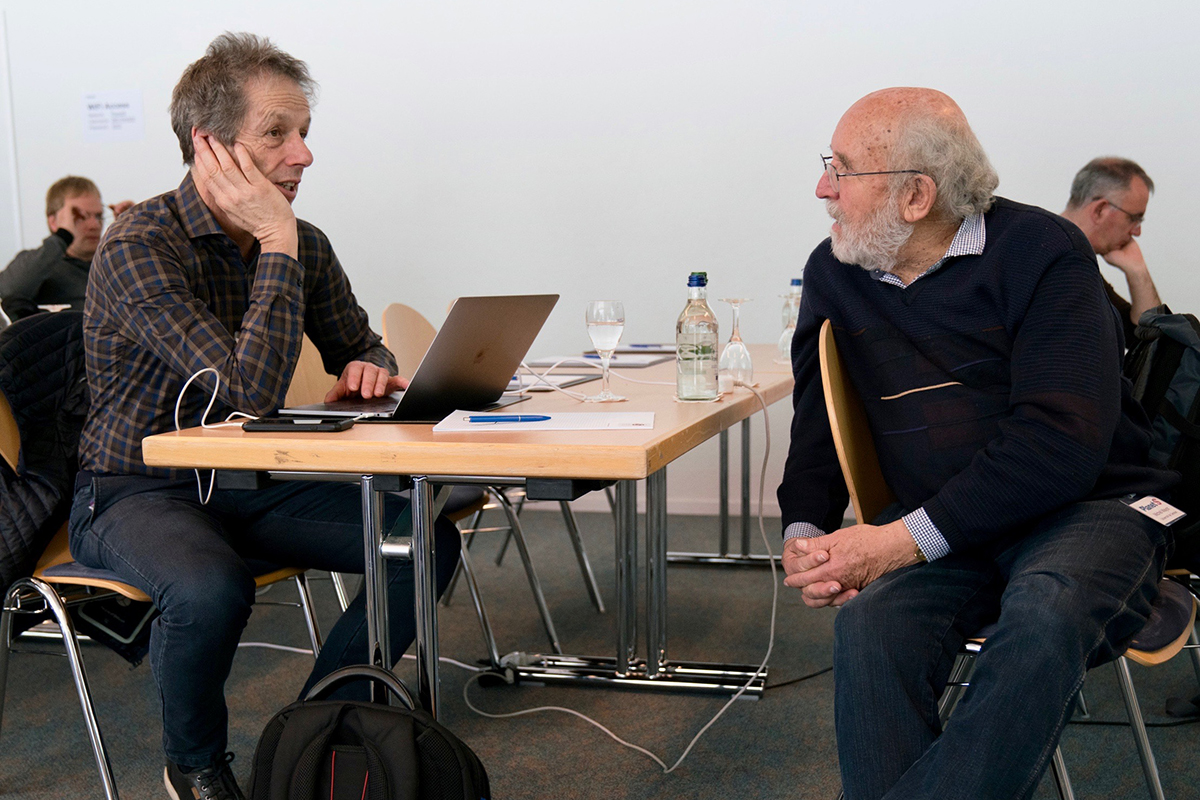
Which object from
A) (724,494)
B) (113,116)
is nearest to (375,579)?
(724,494)

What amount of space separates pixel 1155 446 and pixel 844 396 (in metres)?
0.66

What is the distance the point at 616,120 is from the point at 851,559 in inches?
116

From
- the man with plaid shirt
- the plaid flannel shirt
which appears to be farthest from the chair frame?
the plaid flannel shirt

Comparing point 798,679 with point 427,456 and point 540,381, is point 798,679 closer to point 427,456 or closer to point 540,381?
point 540,381

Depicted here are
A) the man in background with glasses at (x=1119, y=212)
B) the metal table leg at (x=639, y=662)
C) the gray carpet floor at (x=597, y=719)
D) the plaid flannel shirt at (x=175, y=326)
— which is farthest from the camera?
the man in background with glasses at (x=1119, y=212)

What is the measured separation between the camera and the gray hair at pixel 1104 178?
9.90 ft

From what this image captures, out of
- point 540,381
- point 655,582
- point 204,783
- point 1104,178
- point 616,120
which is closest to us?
point 204,783

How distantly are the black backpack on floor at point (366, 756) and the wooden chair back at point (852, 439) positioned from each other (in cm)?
63

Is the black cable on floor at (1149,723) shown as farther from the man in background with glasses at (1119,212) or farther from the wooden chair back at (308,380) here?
the wooden chair back at (308,380)

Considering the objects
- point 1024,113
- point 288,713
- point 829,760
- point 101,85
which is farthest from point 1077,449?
point 101,85

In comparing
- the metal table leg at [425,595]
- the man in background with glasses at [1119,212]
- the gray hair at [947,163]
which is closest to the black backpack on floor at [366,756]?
the metal table leg at [425,595]

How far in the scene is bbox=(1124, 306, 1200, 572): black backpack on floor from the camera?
5.61 feet

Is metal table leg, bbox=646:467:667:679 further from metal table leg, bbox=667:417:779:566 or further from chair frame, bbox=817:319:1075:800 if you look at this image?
metal table leg, bbox=667:417:779:566

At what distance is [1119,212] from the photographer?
303 cm
